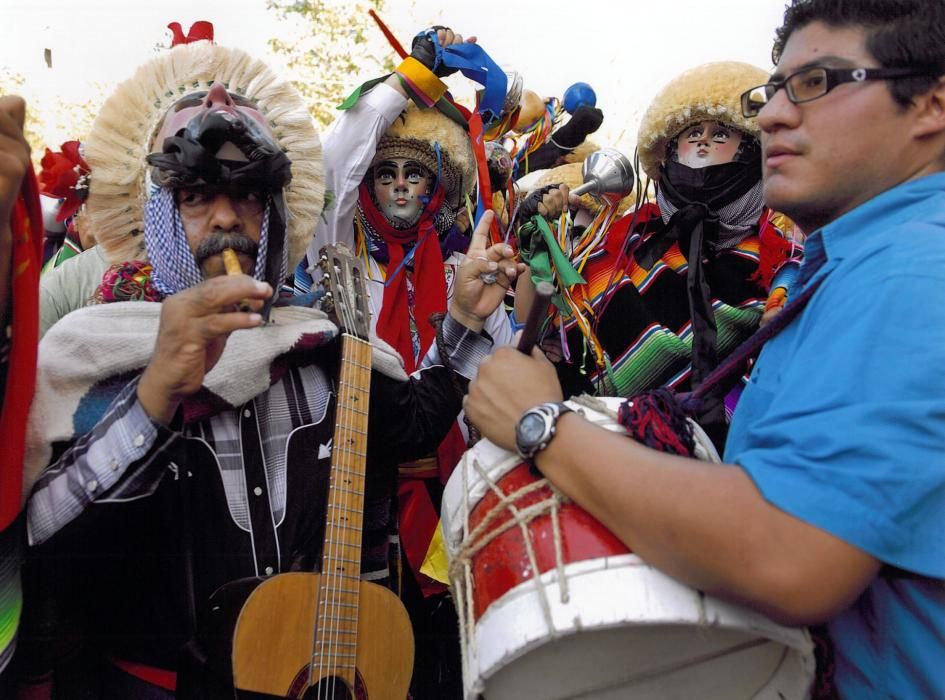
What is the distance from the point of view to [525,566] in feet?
4.25

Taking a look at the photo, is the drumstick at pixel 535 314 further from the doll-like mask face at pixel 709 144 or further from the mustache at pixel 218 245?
the doll-like mask face at pixel 709 144

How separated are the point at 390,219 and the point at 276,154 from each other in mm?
1716

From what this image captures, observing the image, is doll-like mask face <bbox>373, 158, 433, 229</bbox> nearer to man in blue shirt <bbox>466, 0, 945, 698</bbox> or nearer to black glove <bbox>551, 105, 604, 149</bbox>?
black glove <bbox>551, 105, 604, 149</bbox>

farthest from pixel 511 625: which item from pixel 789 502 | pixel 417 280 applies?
pixel 417 280

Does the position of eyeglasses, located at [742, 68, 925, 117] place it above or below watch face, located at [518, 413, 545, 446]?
above

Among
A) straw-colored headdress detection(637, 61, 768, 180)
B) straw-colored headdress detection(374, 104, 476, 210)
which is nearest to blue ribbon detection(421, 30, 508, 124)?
straw-colored headdress detection(374, 104, 476, 210)

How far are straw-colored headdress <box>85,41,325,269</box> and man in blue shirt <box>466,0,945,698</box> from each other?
51.6 inches

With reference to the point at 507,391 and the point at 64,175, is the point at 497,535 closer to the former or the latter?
the point at 507,391

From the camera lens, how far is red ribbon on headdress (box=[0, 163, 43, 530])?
150 cm

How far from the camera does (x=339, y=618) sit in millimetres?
1925

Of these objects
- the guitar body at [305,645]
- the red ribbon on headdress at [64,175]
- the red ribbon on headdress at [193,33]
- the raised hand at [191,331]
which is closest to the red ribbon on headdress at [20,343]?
the raised hand at [191,331]

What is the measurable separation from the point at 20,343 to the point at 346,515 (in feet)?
2.93

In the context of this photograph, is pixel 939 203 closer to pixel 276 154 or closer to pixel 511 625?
pixel 511 625

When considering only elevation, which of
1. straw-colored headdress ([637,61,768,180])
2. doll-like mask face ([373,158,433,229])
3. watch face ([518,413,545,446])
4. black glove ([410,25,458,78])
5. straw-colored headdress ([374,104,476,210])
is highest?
black glove ([410,25,458,78])
